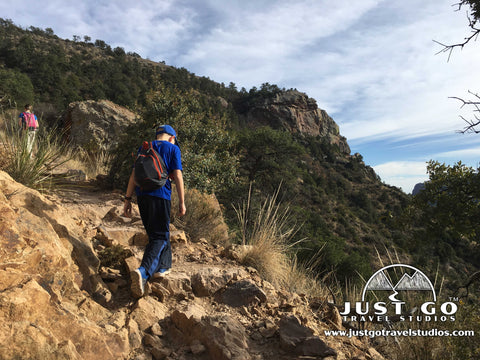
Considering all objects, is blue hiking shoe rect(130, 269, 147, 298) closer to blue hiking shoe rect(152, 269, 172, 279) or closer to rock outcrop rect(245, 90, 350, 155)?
blue hiking shoe rect(152, 269, 172, 279)

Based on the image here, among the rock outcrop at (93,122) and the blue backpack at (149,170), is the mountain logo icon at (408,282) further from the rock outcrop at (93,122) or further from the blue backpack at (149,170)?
the rock outcrop at (93,122)

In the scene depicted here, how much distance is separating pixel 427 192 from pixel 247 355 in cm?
452

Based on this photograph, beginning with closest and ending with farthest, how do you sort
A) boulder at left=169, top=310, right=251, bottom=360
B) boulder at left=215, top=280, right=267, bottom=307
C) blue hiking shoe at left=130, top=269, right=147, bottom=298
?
boulder at left=169, top=310, right=251, bottom=360 → blue hiking shoe at left=130, top=269, right=147, bottom=298 → boulder at left=215, top=280, right=267, bottom=307

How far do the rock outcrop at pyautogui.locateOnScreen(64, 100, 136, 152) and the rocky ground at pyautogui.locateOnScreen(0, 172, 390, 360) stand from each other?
8.51 meters

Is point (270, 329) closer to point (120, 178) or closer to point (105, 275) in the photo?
point (105, 275)

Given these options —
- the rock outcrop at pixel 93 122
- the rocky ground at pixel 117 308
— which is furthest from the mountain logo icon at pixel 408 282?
the rock outcrop at pixel 93 122

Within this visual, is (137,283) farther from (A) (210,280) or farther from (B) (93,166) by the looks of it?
(B) (93,166)

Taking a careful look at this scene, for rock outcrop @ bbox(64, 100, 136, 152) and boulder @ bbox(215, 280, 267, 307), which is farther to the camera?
rock outcrop @ bbox(64, 100, 136, 152)

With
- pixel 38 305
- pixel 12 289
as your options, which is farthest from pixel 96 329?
pixel 12 289

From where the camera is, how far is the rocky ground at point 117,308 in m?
1.76

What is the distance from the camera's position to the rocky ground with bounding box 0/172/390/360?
1.76 metres

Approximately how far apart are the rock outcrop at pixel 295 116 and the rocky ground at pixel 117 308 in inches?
2331

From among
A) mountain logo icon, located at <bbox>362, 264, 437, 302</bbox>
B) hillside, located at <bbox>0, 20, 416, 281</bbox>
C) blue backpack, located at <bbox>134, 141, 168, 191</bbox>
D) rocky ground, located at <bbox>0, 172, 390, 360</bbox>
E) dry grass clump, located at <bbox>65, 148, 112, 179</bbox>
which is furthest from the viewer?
hillside, located at <bbox>0, 20, 416, 281</bbox>

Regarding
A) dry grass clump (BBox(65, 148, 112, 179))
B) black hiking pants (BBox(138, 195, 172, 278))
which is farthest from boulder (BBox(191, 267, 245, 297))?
dry grass clump (BBox(65, 148, 112, 179))
